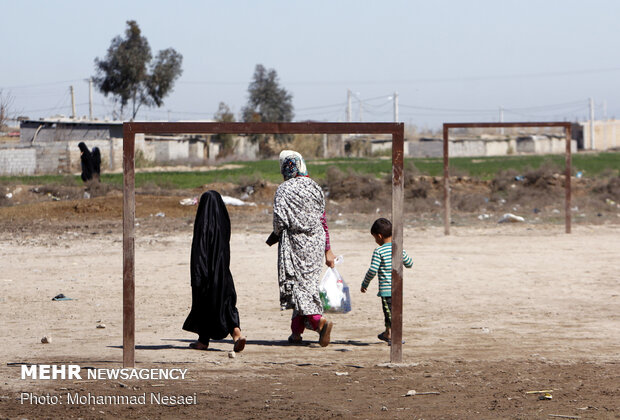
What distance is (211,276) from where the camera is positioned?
6867mm

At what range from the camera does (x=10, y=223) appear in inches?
736

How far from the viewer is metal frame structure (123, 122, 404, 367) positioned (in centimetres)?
596

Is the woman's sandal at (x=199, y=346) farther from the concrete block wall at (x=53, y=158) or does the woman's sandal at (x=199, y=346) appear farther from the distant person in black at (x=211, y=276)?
the concrete block wall at (x=53, y=158)

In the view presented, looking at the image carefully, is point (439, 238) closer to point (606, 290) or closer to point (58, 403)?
point (606, 290)

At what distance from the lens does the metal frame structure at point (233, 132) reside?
5957 millimetres

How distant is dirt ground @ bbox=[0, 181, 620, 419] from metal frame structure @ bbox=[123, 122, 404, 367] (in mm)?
320

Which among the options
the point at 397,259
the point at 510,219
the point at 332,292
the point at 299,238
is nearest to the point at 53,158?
the point at 510,219

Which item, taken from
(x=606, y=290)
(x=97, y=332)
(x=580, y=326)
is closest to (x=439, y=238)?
(x=606, y=290)

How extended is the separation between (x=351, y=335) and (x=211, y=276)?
1.58 m

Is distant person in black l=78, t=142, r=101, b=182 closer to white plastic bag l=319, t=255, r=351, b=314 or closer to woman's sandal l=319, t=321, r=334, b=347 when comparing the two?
white plastic bag l=319, t=255, r=351, b=314

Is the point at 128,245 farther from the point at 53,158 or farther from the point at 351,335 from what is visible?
the point at 53,158

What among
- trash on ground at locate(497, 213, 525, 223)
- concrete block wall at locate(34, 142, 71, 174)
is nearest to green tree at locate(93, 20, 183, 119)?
Answer: concrete block wall at locate(34, 142, 71, 174)

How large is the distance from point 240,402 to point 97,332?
294 centimetres

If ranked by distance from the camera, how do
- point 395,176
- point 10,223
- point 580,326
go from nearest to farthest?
1. point 395,176
2. point 580,326
3. point 10,223
